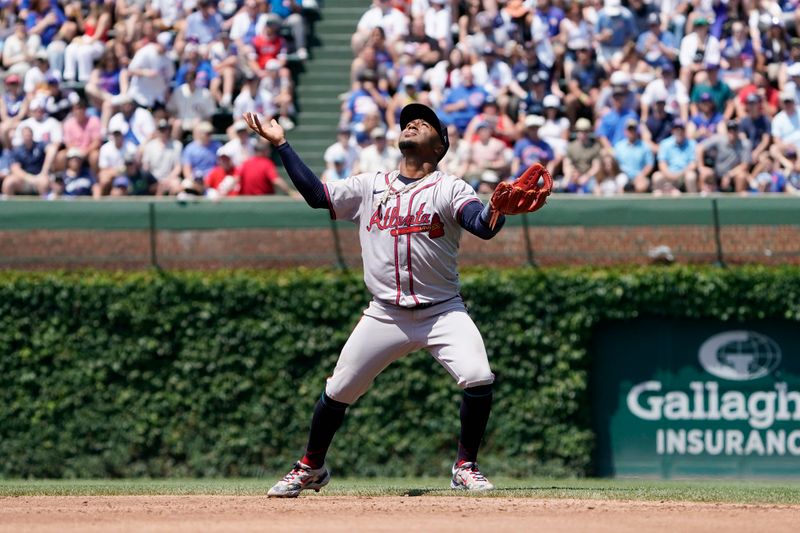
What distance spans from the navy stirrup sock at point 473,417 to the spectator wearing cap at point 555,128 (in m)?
6.62

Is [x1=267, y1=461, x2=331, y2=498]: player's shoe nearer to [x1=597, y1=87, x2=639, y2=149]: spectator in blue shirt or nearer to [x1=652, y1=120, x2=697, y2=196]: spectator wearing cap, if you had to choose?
[x1=652, y1=120, x2=697, y2=196]: spectator wearing cap

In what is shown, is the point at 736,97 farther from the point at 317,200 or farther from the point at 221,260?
the point at 317,200

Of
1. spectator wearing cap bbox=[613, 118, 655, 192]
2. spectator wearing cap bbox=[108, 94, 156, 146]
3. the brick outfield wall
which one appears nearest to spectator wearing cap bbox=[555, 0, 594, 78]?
spectator wearing cap bbox=[613, 118, 655, 192]

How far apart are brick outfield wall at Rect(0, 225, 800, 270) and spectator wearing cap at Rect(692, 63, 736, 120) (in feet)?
7.85

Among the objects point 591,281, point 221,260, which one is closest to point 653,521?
point 591,281

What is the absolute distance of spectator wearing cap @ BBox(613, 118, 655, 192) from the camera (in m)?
14.8

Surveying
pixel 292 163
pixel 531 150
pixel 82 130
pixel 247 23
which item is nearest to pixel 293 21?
pixel 247 23

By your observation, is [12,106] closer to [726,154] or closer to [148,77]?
[148,77]

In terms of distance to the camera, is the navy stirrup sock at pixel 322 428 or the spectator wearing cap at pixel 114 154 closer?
the navy stirrup sock at pixel 322 428

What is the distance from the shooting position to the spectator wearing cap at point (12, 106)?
16.3m

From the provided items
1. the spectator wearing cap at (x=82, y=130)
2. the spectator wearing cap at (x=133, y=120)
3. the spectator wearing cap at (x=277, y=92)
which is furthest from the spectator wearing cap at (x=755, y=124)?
the spectator wearing cap at (x=82, y=130)

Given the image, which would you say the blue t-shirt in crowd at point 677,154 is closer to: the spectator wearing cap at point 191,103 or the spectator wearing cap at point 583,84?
the spectator wearing cap at point 583,84

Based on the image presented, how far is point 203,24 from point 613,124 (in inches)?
215

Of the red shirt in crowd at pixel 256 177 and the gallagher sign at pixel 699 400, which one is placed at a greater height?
the red shirt in crowd at pixel 256 177
